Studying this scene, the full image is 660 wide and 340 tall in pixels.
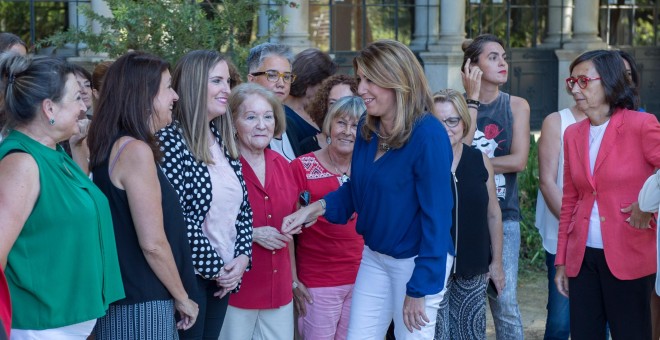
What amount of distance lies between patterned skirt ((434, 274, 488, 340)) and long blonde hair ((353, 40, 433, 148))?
3.45ft

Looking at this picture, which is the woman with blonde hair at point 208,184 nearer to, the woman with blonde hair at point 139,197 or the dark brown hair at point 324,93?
the woman with blonde hair at point 139,197

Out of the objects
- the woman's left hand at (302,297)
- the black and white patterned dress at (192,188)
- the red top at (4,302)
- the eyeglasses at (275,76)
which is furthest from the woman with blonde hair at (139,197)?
the eyeglasses at (275,76)

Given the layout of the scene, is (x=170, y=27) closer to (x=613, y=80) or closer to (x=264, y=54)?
(x=264, y=54)

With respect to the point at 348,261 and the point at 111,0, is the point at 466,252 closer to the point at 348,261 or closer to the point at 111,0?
the point at 348,261

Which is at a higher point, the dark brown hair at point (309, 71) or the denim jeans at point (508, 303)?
the dark brown hair at point (309, 71)

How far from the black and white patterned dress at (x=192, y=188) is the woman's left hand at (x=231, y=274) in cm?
6

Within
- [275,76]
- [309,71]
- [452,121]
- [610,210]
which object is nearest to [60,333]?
[452,121]

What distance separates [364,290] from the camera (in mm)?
4242

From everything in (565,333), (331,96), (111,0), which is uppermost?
(111,0)

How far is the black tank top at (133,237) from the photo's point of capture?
3.68m

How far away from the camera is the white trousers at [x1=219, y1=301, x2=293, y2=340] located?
14.9 feet

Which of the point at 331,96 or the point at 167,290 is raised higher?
the point at 331,96

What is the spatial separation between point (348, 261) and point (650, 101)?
44.8ft

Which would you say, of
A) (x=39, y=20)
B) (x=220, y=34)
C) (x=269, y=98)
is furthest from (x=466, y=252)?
(x=39, y=20)
